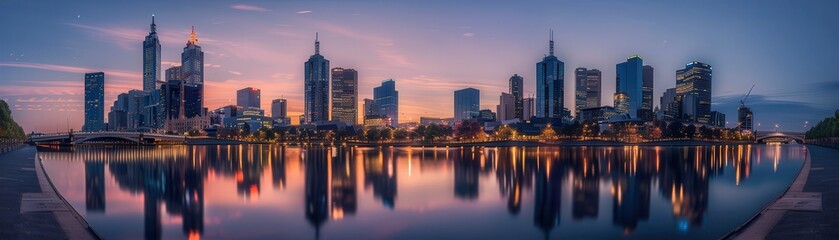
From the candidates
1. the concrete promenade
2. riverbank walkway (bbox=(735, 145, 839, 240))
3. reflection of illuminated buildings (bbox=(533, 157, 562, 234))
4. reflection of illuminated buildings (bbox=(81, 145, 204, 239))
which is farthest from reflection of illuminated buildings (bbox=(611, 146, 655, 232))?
reflection of illuminated buildings (bbox=(81, 145, 204, 239))

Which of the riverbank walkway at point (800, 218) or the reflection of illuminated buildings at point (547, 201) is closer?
the riverbank walkway at point (800, 218)

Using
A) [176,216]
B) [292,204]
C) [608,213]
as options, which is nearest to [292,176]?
[292,204]

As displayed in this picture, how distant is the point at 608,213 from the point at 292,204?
50.8 feet

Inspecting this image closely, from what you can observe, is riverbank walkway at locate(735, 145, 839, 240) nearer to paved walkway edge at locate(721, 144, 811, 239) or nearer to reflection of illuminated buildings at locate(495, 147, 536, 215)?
paved walkway edge at locate(721, 144, 811, 239)

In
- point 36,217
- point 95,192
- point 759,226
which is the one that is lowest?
point 95,192

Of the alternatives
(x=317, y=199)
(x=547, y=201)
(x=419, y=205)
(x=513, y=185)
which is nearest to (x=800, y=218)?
(x=547, y=201)

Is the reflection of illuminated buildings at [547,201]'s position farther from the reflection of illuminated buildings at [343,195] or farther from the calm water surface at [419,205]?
the reflection of illuminated buildings at [343,195]

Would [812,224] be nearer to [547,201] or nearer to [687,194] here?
[547,201]

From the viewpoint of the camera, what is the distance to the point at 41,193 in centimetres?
2648

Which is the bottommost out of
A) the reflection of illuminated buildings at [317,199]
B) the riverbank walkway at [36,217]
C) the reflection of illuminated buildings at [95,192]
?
the reflection of illuminated buildings at [95,192]

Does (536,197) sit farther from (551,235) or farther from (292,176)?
A: (292,176)

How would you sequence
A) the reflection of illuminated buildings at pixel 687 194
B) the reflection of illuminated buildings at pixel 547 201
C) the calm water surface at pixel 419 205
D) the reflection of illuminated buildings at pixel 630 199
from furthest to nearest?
the reflection of illuminated buildings at pixel 687 194 < the reflection of illuminated buildings at pixel 630 199 < the reflection of illuminated buildings at pixel 547 201 < the calm water surface at pixel 419 205

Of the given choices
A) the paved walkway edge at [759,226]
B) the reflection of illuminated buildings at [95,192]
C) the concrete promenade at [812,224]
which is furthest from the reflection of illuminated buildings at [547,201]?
the reflection of illuminated buildings at [95,192]

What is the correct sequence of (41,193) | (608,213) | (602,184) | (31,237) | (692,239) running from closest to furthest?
1. (31,237)
2. (692,239)
3. (608,213)
4. (41,193)
5. (602,184)
